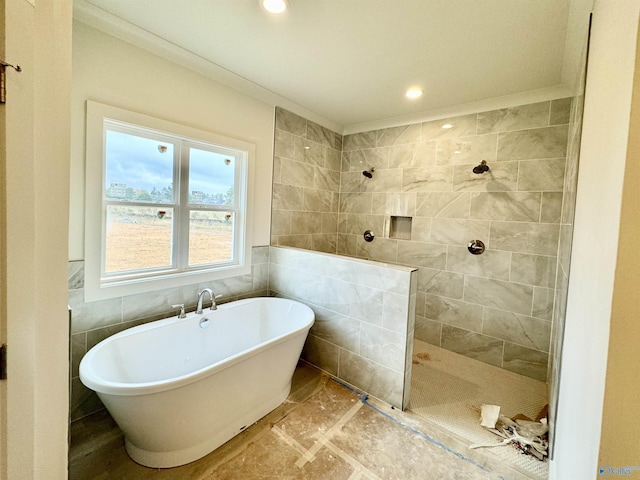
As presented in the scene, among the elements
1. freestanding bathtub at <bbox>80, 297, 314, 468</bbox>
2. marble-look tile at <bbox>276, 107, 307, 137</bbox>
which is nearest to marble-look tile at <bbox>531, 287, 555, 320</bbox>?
freestanding bathtub at <bbox>80, 297, 314, 468</bbox>

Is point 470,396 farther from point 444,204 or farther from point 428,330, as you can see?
point 444,204

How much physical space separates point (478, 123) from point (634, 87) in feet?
→ 8.33

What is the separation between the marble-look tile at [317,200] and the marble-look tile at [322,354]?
1550 mm

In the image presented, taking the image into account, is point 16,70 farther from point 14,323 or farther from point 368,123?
point 368,123

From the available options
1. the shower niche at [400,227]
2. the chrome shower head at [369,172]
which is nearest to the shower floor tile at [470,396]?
the shower niche at [400,227]

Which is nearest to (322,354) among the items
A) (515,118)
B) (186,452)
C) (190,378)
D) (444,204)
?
(186,452)

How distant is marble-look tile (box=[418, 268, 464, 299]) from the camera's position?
284 cm

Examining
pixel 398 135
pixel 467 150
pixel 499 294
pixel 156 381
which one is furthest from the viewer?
pixel 398 135

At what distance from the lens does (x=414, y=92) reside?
2504 millimetres

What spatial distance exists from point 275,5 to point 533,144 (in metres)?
2.41

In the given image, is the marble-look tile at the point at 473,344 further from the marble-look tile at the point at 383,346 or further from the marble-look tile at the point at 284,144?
the marble-look tile at the point at 284,144

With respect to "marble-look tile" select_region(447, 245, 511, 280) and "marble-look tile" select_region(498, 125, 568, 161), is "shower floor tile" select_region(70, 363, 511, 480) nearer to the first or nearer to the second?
"marble-look tile" select_region(447, 245, 511, 280)

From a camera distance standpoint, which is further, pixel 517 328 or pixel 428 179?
pixel 428 179

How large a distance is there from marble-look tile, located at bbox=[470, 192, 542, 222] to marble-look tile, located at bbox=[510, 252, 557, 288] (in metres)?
0.35
